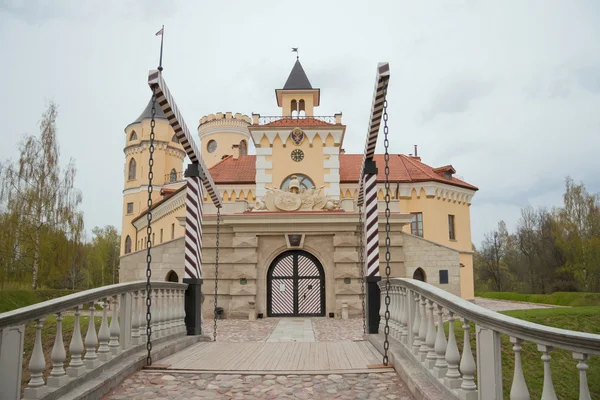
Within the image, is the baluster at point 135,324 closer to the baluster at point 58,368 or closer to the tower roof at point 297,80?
the baluster at point 58,368

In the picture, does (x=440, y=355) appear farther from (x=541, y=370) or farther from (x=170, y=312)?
(x=541, y=370)

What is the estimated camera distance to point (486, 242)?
57094 millimetres

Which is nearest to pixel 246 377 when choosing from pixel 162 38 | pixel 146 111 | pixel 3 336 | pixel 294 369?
pixel 294 369

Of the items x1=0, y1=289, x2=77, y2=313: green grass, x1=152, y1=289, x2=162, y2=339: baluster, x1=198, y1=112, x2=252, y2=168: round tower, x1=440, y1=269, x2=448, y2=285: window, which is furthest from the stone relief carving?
x1=198, y1=112, x2=252, y2=168: round tower

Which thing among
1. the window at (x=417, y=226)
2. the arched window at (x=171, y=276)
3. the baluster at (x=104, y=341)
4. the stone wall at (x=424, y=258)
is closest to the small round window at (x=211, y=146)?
the window at (x=417, y=226)

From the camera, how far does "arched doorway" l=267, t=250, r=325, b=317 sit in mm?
21031

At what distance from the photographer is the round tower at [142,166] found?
49.8 metres

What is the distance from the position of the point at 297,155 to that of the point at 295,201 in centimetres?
1001

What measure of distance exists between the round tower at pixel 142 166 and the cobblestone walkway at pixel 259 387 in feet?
141

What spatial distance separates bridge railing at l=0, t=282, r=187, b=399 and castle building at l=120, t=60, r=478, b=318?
10.0m

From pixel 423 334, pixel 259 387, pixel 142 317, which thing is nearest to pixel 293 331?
pixel 142 317

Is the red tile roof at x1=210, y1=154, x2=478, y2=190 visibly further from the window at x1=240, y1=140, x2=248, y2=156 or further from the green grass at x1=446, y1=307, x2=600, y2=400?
the green grass at x1=446, y1=307, x2=600, y2=400

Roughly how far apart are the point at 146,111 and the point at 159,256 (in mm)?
33289

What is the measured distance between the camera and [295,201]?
21016 millimetres
